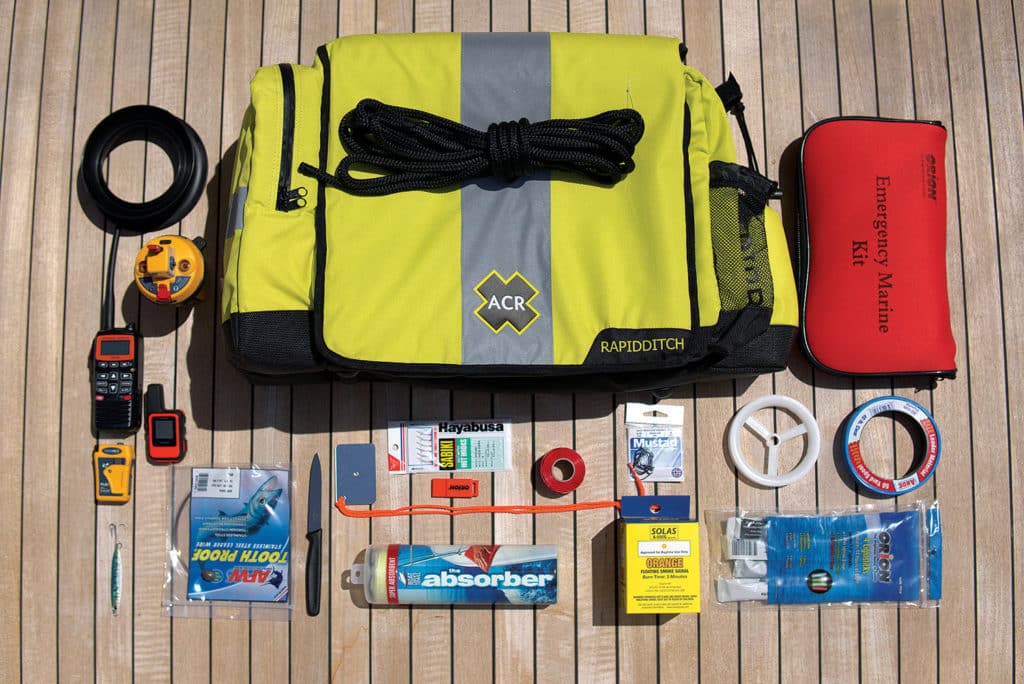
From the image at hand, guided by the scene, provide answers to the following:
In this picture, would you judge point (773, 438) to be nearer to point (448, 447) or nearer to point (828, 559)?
point (828, 559)

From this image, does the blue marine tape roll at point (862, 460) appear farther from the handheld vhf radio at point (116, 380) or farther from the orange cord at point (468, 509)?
the handheld vhf radio at point (116, 380)

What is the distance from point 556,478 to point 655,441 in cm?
25

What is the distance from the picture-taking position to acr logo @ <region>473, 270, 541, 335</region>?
4.35 ft

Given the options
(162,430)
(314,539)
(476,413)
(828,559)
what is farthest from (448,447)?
(828,559)

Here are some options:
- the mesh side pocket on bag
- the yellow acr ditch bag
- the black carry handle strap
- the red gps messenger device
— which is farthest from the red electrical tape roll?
the red gps messenger device

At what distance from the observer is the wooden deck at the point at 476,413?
157 centimetres

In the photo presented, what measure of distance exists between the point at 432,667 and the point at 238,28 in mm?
1634

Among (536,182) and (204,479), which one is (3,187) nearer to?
(204,479)

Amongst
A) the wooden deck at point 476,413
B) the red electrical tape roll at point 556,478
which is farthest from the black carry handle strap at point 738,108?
the red electrical tape roll at point 556,478

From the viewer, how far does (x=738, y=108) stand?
63.2 inches

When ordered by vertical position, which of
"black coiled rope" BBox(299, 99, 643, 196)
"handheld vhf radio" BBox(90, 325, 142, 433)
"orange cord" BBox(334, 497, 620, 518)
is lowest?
"orange cord" BBox(334, 497, 620, 518)

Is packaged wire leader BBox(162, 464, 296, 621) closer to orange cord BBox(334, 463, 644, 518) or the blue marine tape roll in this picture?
orange cord BBox(334, 463, 644, 518)

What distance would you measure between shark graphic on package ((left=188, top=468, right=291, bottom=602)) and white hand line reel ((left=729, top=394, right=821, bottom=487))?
106 cm

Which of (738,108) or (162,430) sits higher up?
(738,108)
